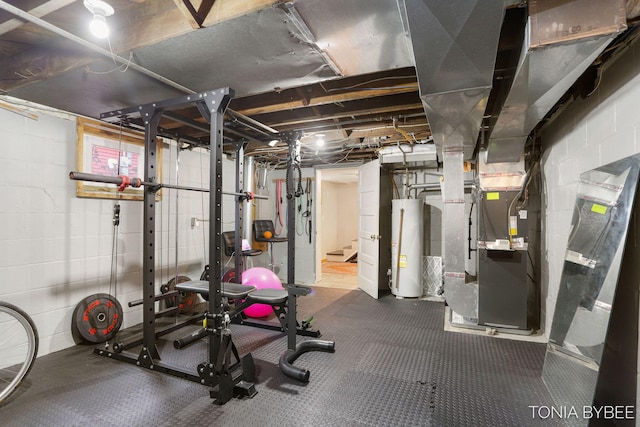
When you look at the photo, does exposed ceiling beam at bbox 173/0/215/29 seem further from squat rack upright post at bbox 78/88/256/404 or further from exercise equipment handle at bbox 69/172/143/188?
exercise equipment handle at bbox 69/172/143/188

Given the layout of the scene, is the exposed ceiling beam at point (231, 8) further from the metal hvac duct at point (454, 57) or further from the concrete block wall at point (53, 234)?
the concrete block wall at point (53, 234)

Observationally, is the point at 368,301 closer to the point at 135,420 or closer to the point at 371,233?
the point at 371,233

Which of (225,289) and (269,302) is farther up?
(225,289)

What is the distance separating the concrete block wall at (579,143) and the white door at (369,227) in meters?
2.05

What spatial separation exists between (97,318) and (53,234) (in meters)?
0.87

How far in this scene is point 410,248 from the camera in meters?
A: 4.44

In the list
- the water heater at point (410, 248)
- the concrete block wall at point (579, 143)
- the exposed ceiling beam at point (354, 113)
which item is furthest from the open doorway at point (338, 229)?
the concrete block wall at point (579, 143)

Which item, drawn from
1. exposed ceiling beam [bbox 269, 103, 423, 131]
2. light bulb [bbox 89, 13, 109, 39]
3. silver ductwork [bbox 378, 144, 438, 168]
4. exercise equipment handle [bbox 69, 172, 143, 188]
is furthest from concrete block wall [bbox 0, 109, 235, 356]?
silver ductwork [bbox 378, 144, 438, 168]

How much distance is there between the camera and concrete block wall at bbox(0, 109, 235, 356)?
233 centimetres

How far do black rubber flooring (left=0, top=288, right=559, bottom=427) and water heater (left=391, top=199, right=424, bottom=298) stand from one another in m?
1.45

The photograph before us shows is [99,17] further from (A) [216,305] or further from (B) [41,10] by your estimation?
(A) [216,305]

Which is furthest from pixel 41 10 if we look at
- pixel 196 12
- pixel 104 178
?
pixel 104 178

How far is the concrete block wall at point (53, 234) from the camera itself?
2.33m

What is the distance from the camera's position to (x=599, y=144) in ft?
6.59
